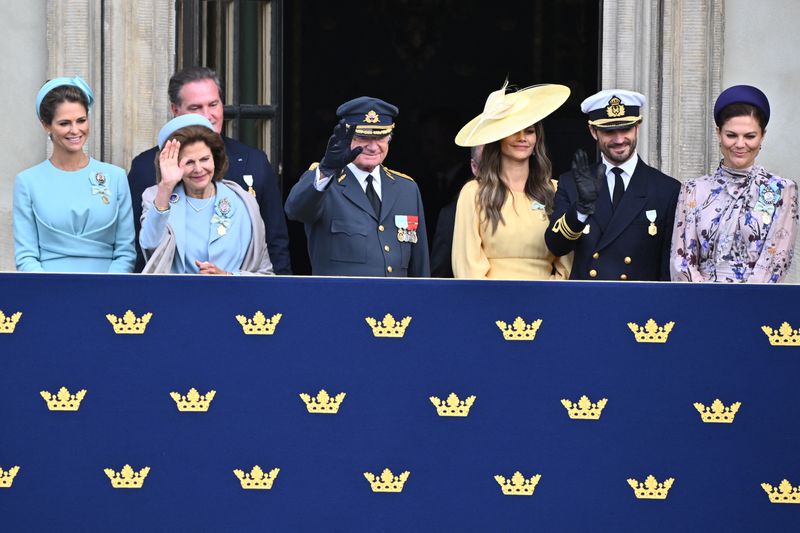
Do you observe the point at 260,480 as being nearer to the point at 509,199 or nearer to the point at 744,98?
the point at 509,199

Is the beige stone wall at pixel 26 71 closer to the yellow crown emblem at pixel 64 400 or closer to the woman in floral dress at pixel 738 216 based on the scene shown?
the yellow crown emblem at pixel 64 400

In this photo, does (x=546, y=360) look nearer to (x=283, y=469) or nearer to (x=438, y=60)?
(x=283, y=469)

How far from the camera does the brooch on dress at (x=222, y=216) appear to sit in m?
6.38

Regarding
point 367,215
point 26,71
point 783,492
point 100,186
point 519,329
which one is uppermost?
point 26,71

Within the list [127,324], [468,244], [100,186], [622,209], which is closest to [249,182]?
[100,186]

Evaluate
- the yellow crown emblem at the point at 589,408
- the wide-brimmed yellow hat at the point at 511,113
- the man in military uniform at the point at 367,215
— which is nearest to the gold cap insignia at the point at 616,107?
the wide-brimmed yellow hat at the point at 511,113

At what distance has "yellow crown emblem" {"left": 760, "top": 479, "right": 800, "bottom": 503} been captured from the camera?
5.78 meters

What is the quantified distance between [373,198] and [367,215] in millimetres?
89

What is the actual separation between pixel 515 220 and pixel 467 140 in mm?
395

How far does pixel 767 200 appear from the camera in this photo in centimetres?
633

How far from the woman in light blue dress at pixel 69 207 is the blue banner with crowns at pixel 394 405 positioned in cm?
60

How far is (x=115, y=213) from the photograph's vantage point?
6496 millimetres

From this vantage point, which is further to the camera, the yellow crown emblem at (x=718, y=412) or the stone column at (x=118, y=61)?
the stone column at (x=118, y=61)

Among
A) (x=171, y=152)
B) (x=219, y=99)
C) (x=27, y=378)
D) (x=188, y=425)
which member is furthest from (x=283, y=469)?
(x=219, y=99)
